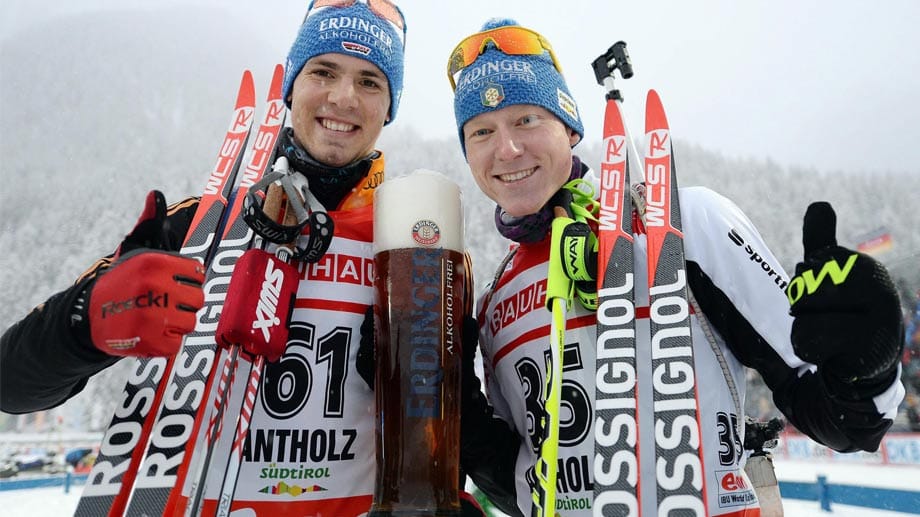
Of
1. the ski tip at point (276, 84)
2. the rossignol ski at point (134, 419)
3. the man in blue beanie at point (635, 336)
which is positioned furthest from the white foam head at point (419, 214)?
the ski tip at point (276, 84)

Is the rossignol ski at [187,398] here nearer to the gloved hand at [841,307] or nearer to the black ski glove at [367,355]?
the black ski glove at [367,355]

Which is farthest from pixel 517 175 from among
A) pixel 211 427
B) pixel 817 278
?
pixel 211 427

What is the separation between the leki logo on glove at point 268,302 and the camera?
138cm

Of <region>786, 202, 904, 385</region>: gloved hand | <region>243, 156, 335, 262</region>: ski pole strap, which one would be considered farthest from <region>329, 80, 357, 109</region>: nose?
<region>786, 202, 904, 385</region>: gloved hand

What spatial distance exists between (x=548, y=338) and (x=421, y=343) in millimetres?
503

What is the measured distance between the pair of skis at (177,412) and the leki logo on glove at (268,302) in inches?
4.8

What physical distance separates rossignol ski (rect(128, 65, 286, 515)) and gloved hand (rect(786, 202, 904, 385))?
129 centimetres

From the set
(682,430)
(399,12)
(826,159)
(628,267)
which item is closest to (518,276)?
(628,267)

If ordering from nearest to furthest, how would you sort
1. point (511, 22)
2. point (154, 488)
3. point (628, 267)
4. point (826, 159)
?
A: point (154, 488)
point (628, 267)
point (511, 22)
point (826, 159)

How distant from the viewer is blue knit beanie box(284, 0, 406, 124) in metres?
1.89

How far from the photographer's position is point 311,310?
1.61m

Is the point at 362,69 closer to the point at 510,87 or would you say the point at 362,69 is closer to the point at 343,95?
the point at 343,95

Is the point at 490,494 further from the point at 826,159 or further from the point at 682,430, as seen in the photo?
the point at 826,159

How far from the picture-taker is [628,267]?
1630 mm
